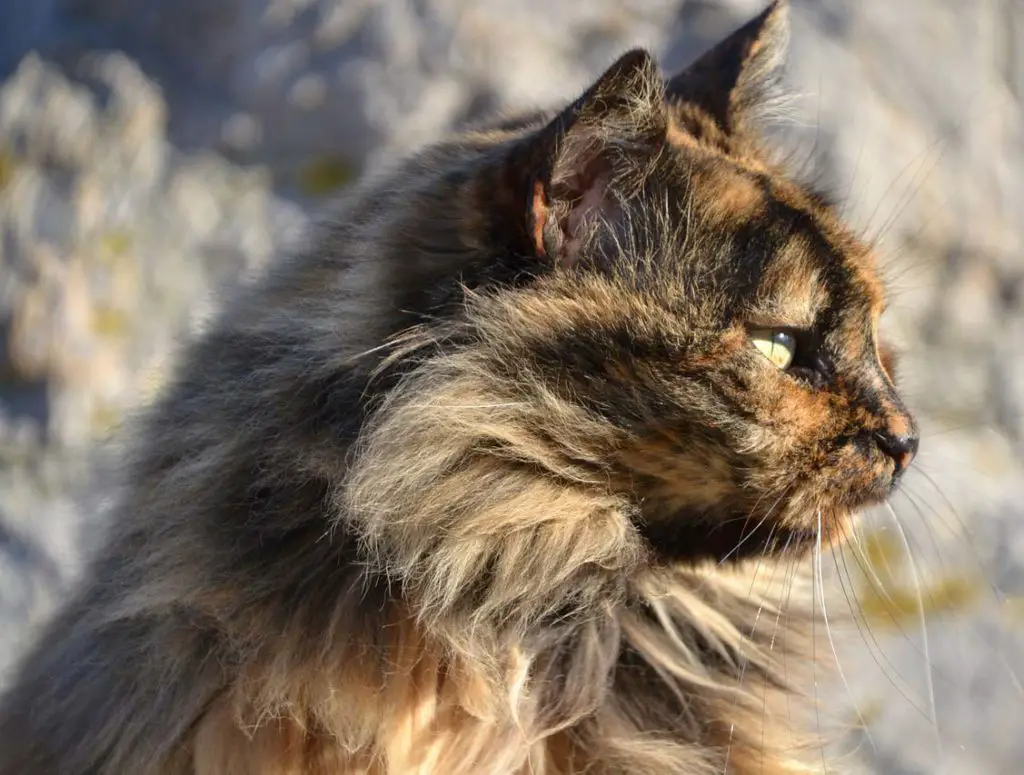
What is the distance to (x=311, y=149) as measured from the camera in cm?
228

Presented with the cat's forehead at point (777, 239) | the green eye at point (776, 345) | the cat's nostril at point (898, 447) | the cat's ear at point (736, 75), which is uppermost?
the cat's ear at point (736, 75)

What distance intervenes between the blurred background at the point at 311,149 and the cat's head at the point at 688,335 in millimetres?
1189

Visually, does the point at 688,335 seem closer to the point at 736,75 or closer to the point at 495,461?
the point at 495,461

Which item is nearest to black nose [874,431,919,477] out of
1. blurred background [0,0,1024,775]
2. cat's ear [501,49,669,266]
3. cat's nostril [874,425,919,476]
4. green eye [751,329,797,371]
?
cat's nostril [874,425,919,476]

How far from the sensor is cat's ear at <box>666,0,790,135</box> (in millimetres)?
1251

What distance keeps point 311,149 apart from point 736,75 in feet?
4.21

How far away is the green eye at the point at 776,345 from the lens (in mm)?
998

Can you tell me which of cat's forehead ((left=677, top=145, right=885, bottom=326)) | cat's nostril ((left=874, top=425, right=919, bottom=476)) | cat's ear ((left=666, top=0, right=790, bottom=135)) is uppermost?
cat's ear ((left=666, top=0, right=790, bottom=135))

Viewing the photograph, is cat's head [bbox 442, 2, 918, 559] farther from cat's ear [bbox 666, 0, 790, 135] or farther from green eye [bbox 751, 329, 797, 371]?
cat's ear [bbox 666, 0, 790, 135]

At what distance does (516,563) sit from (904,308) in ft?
4.78

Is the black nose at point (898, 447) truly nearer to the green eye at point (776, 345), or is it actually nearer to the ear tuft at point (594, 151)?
the green eye at point (776, 345)

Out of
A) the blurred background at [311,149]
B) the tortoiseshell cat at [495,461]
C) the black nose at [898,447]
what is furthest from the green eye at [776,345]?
the blurred background at [311,149]

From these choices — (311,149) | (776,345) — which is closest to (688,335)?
(776,345)

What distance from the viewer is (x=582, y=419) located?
99 centimetres
